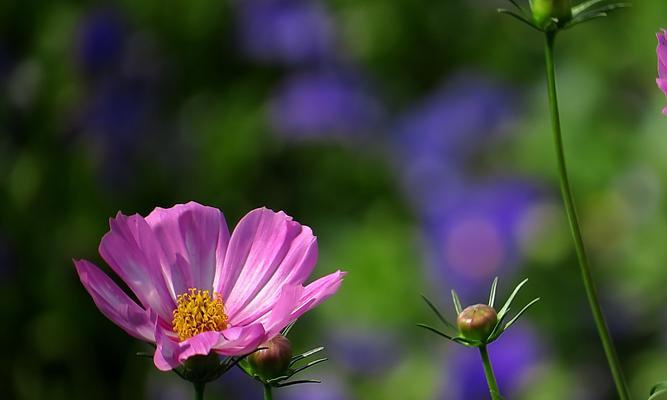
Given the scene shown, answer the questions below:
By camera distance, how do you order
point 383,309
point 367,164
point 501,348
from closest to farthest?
point 501,348, point 383,309, point 367,164

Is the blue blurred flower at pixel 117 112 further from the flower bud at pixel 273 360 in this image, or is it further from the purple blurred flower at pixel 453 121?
the flower bud at pixel 273 360

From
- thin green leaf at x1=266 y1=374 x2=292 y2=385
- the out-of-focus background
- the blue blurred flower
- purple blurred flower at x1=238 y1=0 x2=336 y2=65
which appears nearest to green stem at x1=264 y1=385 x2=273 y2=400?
thin green leaf at x1=266 y1=374 x2=292 y2=385

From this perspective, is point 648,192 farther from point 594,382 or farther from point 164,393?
point 164,393

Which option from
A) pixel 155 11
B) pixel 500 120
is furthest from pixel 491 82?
pixel 155 11

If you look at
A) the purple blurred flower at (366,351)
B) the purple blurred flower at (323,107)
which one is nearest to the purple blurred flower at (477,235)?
the purple blurred flower at (366,351)

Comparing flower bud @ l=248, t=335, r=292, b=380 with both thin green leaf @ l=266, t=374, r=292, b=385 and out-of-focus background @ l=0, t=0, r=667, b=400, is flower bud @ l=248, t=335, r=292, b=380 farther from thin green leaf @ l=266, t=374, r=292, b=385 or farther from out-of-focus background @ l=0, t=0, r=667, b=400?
out-of-focus background @ l=0, t=0, r=667, b=400

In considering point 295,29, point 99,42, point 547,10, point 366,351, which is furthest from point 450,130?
point 547,10

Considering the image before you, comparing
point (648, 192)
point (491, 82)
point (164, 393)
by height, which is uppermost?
point (491, 82)

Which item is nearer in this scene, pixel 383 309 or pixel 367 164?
pixel 383 309
